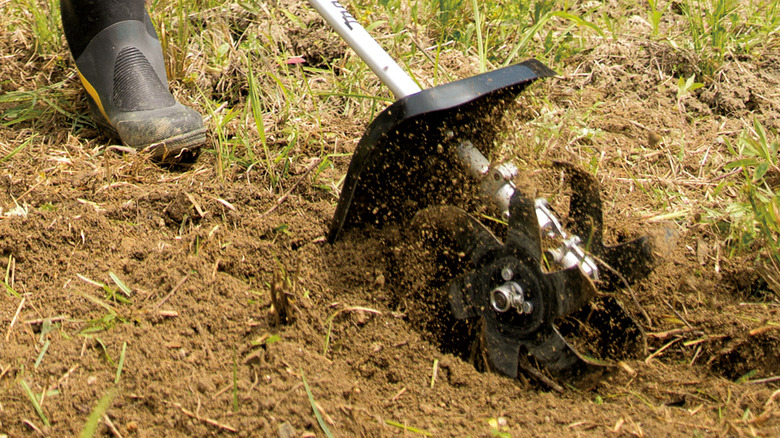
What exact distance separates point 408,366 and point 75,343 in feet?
2.51

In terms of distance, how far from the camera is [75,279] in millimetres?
1715

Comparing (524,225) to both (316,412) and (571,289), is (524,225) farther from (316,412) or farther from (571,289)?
(316,412)

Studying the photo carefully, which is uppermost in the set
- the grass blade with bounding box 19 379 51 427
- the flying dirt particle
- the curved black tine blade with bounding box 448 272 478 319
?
the grass blade with bounding box 19 379 51 427

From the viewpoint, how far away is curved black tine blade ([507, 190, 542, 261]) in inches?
57.5

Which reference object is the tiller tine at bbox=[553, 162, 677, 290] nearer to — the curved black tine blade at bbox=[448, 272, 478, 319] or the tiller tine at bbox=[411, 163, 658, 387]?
the tiller tine at bbox=[411, 163, 658, 387]

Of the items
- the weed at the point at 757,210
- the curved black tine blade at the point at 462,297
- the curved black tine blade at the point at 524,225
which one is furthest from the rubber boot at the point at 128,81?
the weed at the point at 757,210

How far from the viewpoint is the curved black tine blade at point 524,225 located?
1.46 meters

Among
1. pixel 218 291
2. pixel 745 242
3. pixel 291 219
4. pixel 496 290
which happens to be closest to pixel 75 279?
pixel 218 291

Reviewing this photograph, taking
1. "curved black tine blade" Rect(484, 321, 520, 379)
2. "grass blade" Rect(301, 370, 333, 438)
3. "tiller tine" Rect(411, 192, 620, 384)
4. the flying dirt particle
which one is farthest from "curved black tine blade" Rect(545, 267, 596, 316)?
the flying dirt particle

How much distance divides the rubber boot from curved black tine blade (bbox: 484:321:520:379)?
1219 millimetres

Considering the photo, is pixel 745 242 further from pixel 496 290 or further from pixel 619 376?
pixel 496 290

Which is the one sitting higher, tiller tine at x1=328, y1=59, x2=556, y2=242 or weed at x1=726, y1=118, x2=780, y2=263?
tiller tine at x1=328, y1=59, x2=556, y2=242

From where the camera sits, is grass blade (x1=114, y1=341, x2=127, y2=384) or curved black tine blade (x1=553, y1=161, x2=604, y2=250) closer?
grass blade (x1=114, y1=341, x2=127, y2=384)

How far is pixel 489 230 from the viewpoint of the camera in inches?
62.9
